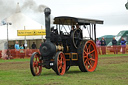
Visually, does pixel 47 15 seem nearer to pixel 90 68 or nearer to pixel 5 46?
pixel 90 68

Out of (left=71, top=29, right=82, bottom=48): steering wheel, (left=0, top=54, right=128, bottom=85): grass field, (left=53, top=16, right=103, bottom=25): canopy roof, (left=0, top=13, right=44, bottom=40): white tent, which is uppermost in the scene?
(left=0, top=13, right=44, bottom=40): white tent

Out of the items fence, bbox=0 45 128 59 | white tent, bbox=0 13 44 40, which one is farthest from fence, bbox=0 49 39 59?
white tent, bbox=0 13 44 40

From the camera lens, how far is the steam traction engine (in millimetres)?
10797

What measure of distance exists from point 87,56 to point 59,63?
179cm

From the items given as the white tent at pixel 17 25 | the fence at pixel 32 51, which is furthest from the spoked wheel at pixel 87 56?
the white tent at pixel 17 25

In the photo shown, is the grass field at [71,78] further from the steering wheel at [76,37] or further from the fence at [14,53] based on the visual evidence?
the fence at [14,53]

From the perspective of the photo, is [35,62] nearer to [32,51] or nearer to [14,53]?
[14,53]

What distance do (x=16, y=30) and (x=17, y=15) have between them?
2.43 meters

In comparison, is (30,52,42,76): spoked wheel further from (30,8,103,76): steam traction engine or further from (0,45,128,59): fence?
(0,45,128,59): fence

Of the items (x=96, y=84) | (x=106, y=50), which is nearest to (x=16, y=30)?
(x=106, y=50)

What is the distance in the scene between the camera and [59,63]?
35.9 ft

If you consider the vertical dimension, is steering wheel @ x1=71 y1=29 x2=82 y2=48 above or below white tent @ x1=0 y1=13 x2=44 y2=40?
below

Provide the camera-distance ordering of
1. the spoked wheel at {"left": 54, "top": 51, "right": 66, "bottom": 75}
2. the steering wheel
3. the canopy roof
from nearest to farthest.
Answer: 1. the spoked wheel at {"left": 54, "top": 51, "right": 66, "bottom": 75}
2. the canopy roof
3. the steering wheel

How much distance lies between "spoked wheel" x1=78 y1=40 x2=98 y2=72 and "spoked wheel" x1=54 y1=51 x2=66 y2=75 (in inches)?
30.7
